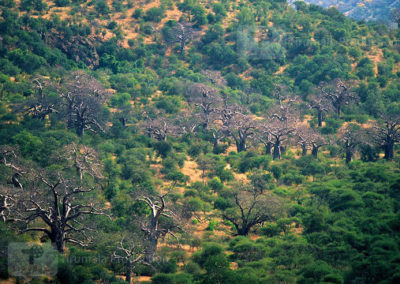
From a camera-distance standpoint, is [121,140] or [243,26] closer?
[121,140]

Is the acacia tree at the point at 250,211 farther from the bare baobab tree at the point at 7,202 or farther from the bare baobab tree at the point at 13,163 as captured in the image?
the bare baobab tree at the point at 13,163

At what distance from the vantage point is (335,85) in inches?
2569

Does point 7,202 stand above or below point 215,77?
below

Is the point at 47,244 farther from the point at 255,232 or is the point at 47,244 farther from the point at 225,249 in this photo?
the point at 255,232

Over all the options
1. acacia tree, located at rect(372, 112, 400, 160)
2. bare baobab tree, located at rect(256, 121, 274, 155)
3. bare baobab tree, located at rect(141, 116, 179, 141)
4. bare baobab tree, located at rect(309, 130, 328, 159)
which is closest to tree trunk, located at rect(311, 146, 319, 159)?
bare baobab tree, located at rect(309, 130, 328, 159)

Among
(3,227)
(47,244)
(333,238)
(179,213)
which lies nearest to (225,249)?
(179,213)

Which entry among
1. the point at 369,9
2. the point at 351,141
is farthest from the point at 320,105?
the point at 369,9

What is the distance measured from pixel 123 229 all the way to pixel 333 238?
14.0 m

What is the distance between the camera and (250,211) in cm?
3584

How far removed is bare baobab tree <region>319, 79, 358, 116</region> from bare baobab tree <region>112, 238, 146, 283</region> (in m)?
40.3

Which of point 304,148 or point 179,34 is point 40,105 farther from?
point 179,34

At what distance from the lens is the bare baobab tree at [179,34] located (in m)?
79.9

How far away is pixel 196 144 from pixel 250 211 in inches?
704

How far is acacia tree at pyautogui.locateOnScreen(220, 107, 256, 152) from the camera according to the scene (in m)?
52.7
